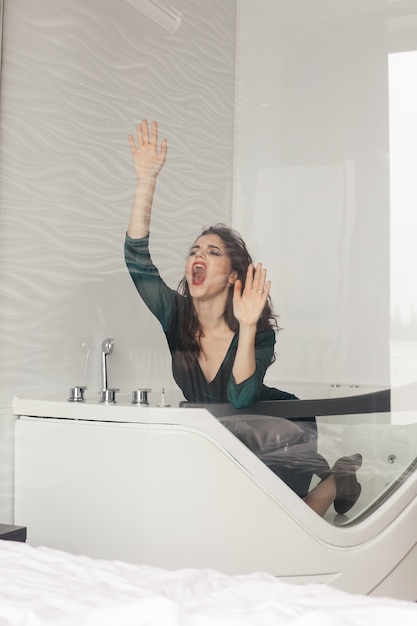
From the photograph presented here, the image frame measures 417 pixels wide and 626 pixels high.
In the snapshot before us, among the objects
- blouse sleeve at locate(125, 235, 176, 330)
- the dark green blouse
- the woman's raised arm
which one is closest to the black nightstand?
the dark green blouse

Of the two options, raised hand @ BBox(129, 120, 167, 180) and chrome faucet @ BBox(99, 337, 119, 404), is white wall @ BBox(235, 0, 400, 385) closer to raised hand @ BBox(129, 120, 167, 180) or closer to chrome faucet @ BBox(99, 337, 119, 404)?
raised hand @ BBox(129, 120, 167, 180)

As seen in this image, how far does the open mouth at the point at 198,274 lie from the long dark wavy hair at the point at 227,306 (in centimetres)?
3

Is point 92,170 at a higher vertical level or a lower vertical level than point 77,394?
higher

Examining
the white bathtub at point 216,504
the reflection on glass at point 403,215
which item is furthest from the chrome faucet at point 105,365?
the reflection on glass at point 403,215

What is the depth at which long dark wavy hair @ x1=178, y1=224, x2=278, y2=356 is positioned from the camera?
83.4 inches

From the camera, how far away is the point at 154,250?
2342 mm

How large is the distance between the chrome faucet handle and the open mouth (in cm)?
41

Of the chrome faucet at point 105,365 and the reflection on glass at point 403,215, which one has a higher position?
the reflection on glass at point 403,215

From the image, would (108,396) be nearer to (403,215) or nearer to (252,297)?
(252,297)

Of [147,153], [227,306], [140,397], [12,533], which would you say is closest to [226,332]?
[227,306]

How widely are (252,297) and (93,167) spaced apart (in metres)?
0.78

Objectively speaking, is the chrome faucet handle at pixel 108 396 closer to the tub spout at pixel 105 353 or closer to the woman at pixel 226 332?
the tub spout at pixel 105 353

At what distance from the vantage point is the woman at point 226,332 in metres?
2.10

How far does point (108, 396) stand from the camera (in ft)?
7.59
